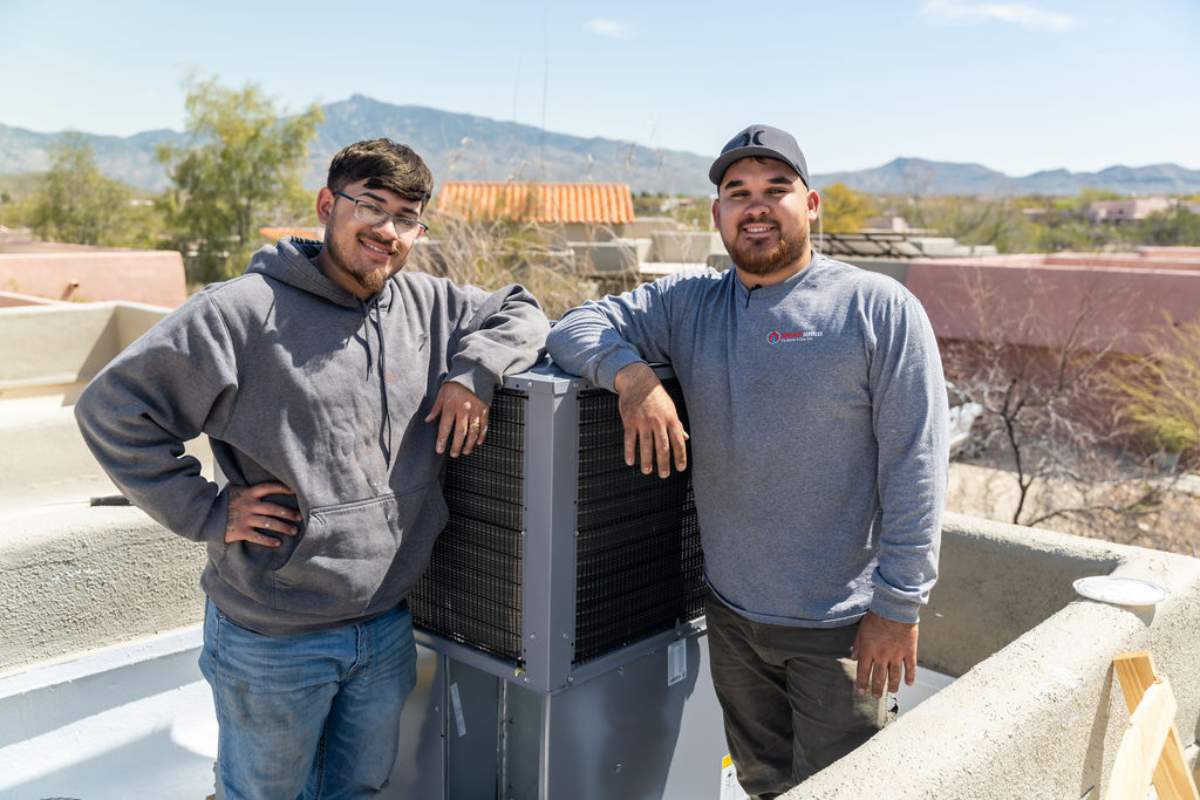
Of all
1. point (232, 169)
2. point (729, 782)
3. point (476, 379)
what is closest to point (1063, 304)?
point (729, 782)

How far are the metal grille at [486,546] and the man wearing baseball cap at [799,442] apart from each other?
247mm

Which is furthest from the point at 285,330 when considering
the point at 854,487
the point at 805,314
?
the point at 854,487

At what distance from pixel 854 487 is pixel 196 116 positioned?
141 ft

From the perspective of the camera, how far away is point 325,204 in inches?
90.5

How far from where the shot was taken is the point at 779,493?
224cm

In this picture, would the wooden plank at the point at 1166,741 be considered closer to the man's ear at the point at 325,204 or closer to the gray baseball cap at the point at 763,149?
the gray baseball cap at the point at 763,149

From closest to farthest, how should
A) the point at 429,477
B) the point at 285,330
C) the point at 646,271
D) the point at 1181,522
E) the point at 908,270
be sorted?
the point at 285,330
the point at 429,477
the point at 1181,522
the point at 646,271
the point at 908,270

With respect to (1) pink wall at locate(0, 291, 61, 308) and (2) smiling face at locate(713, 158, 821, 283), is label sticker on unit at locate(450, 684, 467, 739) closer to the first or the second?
(2) smiling face at locate(713, 158, 821, 283)

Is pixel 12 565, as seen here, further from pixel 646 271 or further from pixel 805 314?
pixel 646 271

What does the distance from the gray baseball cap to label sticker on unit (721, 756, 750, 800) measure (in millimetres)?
1662

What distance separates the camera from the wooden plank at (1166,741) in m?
2.26

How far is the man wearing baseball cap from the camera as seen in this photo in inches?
84.4

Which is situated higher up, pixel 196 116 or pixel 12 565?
pixel 196 116

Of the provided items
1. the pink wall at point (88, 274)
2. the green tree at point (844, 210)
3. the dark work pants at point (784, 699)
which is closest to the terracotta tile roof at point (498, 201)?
the dark work pants at point (784, 699)
